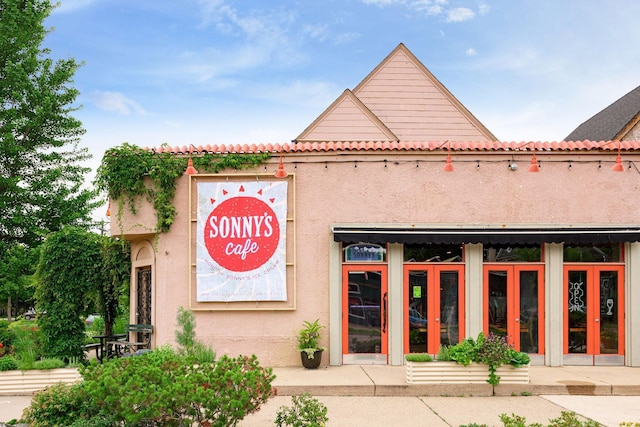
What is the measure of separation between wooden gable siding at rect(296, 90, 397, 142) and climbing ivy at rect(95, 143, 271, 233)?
640cm

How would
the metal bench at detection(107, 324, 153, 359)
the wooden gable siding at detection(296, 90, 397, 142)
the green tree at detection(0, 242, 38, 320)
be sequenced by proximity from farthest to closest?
the green tree at detection(0, 242, 38, 320) < the wooden gable siding at detection(296, 90, 397, 142) < the metal bench at detection(107, 324, 153, 359)

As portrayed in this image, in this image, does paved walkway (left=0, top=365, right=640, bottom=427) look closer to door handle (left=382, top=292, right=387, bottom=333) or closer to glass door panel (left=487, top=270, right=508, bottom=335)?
door handle (left=382, top=292, right=387, bottom=333)

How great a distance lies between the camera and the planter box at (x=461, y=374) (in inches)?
→ 473

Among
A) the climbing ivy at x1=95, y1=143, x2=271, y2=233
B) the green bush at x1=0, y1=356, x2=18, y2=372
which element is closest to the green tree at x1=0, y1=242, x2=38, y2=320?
the climbing ivy at x1=95, y1=143, x2=271, y2=233

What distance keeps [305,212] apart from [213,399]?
24.8 ft

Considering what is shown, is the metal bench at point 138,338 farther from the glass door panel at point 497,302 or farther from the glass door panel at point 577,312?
the glass door panel at point 577,312

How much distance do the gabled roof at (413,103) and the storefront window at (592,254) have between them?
7636mm

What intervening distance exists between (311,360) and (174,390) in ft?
22.5

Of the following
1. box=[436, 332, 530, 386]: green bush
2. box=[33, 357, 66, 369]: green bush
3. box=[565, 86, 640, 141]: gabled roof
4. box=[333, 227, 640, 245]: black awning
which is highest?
box=[565, 86, 640, 141]: gabled roof

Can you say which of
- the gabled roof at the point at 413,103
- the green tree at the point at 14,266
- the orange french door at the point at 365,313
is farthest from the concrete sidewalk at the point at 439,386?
the green tree at the point at 14,266

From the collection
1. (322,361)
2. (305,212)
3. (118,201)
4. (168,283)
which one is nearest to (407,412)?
(322,361)

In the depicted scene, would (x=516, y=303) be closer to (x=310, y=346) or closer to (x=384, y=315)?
(x=384, y=315)

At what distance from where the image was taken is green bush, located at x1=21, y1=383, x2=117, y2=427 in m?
8.79

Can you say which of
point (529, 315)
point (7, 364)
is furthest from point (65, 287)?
point (529, 315)
